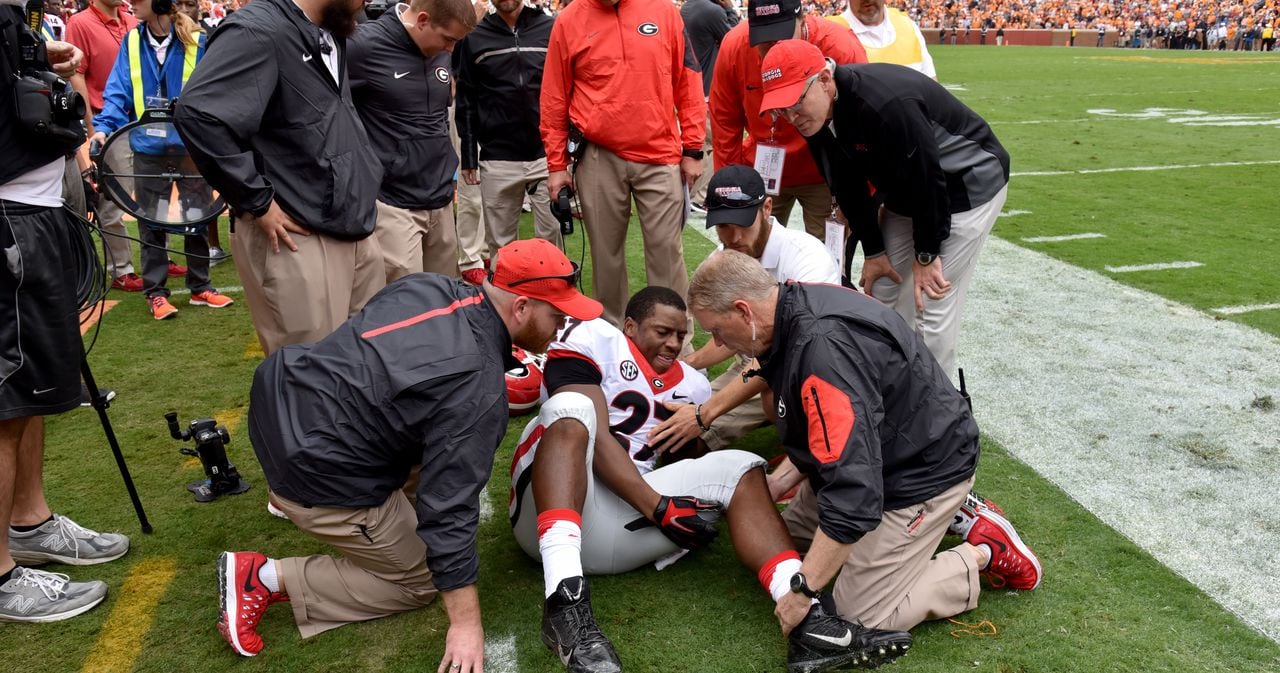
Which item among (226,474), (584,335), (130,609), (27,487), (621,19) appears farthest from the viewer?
(621,19)

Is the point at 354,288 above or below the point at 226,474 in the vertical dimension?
above

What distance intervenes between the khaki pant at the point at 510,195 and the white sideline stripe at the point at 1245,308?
4241mm

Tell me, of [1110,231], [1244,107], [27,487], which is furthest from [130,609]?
[1244,107]

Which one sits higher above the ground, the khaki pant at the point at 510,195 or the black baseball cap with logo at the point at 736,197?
the black baseball cap with logo at the point at 736,197

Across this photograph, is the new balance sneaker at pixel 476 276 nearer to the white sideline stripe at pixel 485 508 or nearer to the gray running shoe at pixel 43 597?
the white sideline stripe at pixel 485 508

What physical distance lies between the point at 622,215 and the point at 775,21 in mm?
1297

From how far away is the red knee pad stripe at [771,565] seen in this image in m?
3.02

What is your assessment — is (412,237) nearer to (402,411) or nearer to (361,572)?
(361,572)

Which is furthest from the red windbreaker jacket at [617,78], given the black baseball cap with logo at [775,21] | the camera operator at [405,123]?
the camera operator at [405,123]

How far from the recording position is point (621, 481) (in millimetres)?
3314

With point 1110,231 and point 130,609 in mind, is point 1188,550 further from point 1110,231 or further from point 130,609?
point 1110,231

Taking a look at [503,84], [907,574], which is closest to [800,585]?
[907,574]

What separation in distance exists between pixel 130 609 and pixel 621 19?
347 cm

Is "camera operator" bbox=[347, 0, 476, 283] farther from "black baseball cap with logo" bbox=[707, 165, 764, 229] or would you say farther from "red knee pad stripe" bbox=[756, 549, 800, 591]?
"red knee pad stripe" bbox=[756, 549, 800, 591]
